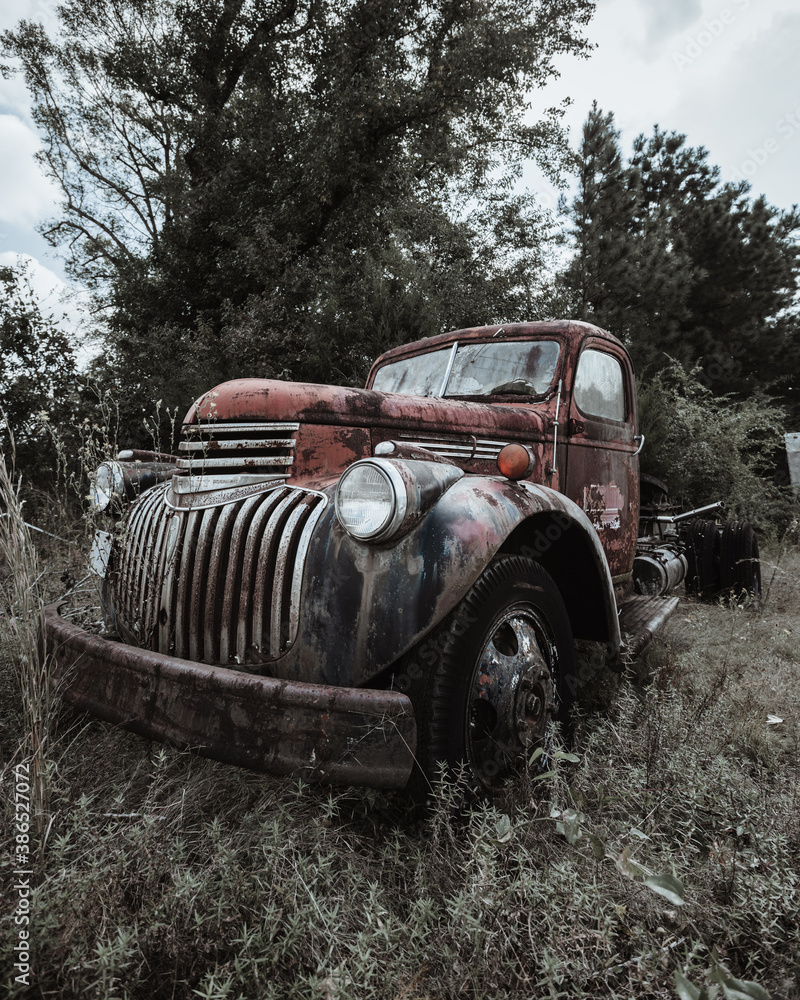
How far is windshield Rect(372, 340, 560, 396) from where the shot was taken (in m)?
3.14

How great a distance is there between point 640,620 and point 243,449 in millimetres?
2261

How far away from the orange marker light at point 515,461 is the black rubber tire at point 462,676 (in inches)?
13.9

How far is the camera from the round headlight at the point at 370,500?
5.62 feet

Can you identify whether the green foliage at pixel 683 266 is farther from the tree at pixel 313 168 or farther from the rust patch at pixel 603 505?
the rust patch at pixel 603 505

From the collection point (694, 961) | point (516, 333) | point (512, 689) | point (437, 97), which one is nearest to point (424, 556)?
point (512, 689)

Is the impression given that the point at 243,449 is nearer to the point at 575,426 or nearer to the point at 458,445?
Answer: the point at 458,445

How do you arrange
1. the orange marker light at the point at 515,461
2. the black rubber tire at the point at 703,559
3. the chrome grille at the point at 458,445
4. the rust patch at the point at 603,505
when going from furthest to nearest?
the black rubber tire at the point at 703,559 → the rust patch at the point at 603,505 → the chrome grille at the point at 458,445 → the orange marker light at the point at 515,461

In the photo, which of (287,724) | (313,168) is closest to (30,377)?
(313,168)

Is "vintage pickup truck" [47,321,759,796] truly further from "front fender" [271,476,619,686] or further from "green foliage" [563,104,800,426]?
"green foliage" [563,104,800,426]

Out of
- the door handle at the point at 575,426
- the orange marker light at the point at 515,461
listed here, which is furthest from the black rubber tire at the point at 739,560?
the orange marker light at the point at 515,461

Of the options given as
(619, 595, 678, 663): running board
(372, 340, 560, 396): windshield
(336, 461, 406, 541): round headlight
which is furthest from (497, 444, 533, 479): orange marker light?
(372, 340, 560, 396): windshield

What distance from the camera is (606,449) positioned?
3.48 m

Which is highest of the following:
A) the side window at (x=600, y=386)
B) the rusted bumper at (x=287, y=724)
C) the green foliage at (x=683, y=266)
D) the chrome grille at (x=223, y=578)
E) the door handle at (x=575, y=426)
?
the green foliage at (x=683, y=266)

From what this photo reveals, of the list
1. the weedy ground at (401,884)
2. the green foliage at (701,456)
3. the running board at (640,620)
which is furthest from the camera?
the green foliage at (701,456)
